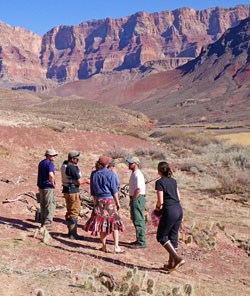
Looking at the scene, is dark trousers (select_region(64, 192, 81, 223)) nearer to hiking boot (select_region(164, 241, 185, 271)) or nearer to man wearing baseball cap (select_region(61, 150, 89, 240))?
man wearing baseball cap (select_region(61, 150, 89, 240))

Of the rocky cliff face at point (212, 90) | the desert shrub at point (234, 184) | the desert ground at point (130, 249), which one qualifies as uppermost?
the rocky cliff face at point (212, 90)

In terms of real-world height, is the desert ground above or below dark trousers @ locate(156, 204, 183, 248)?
below

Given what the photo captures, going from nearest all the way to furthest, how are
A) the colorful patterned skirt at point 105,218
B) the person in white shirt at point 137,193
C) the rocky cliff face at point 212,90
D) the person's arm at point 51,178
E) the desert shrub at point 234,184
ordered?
the colorful patterned skirt at point 105,218
the person in white shirt at point 137,193
the person's arm at point 51,178
the desert shrub at point 234,184
the rocky cliff face at point 212,90

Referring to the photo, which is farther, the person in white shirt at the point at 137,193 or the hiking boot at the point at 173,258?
the person in white shirt at the point at 137,193

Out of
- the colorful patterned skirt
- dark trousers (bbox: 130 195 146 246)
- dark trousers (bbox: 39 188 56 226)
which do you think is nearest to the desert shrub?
dark trousers (bbox: 130 195 146 246)

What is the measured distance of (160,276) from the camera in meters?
7.31

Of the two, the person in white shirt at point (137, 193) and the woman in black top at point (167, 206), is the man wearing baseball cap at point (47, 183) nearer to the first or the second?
the person in white shirt at point (137, 193)

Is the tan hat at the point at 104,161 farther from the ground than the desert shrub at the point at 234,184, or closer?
farther from the ground

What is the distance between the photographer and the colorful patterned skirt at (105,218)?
310 inches

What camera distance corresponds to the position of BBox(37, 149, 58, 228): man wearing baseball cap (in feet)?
28.6

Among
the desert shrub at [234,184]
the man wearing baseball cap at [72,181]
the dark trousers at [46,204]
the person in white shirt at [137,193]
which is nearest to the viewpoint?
the person in white shirt at [137,193]

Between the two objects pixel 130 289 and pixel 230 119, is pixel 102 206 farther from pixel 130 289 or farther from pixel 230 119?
pixel 230 119

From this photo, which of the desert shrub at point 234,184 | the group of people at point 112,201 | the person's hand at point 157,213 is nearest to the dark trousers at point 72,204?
the group of people at point 112,201

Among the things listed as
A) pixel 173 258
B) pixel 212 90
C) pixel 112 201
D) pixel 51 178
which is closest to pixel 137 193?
pixel 112 201
